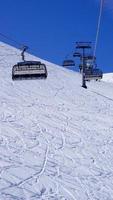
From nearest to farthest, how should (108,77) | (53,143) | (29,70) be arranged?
(29,70) < (53,143) < (108,77)

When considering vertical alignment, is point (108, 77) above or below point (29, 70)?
above

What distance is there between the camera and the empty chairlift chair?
58.6ft

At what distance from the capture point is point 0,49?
41.4 metres

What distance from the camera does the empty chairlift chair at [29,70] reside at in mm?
17859

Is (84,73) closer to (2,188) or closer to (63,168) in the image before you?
(63,168)

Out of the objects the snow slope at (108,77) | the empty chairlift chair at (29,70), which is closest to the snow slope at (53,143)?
the empty chairlift chair at (29,70)

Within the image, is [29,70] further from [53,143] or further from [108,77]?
[108,77]

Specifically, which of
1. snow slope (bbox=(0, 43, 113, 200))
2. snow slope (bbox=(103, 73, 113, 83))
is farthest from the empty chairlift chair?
snow slope (bbox=(103, 73, 113, 83))

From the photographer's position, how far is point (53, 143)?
62.5 feet

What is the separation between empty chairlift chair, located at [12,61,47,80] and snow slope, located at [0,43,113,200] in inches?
78.7

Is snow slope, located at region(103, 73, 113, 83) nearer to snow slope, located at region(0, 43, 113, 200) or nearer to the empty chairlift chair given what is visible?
snow slope, located at region(0, 43, 113, 200)

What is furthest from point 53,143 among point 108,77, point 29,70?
point 108,77

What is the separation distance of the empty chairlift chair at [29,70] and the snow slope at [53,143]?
1998 millimetres

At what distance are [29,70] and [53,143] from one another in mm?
2660
